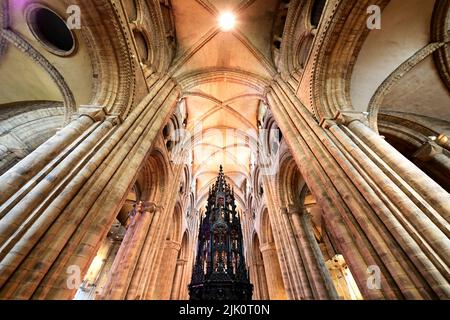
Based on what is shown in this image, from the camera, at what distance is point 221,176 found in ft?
30.2

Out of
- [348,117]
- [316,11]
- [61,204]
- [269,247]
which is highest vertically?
[316,11]

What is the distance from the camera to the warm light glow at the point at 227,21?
9.29 metres

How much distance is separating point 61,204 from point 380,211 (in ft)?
16.6

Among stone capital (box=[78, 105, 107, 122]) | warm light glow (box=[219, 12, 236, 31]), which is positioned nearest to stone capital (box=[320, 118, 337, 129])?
stone capital (box=[78, 105, 107, 122])

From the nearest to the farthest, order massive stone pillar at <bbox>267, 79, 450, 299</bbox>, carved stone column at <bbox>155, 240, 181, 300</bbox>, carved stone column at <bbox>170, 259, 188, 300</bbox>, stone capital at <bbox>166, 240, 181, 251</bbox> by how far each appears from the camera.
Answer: massive stone pillar at <bbox>267, 79, 450, 299</bbox> → carved stone column at <bbox>155, 240, 181, 300</bbox> → stone capital at <bbox>166, 240, 181, 251</bbox> → carved stone column at <bbox>170, 259, 188, 300</bbox>

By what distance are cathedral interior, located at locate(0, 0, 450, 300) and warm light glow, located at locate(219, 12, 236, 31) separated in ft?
0.16

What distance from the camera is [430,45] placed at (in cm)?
528

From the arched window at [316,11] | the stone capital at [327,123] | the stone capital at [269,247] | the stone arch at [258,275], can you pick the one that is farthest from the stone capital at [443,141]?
the stone arch at [258,275]

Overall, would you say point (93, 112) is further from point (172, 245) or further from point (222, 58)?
point (172, 245)

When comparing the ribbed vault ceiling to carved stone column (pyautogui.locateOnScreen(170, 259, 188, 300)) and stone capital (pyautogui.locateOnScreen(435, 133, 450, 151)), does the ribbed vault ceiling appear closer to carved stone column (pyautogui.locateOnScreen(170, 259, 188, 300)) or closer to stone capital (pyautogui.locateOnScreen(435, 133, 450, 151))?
stone capital (pyautogui.locateOnScreen(435, 133, 450, 151))

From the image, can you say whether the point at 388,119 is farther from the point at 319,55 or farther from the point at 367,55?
the point at 319,55

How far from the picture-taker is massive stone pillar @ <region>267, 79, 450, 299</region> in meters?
2.55

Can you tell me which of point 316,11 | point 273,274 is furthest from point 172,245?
point 316,11

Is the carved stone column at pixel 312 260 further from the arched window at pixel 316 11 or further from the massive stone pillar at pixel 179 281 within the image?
the massive stone pillar at pixel 179 281
